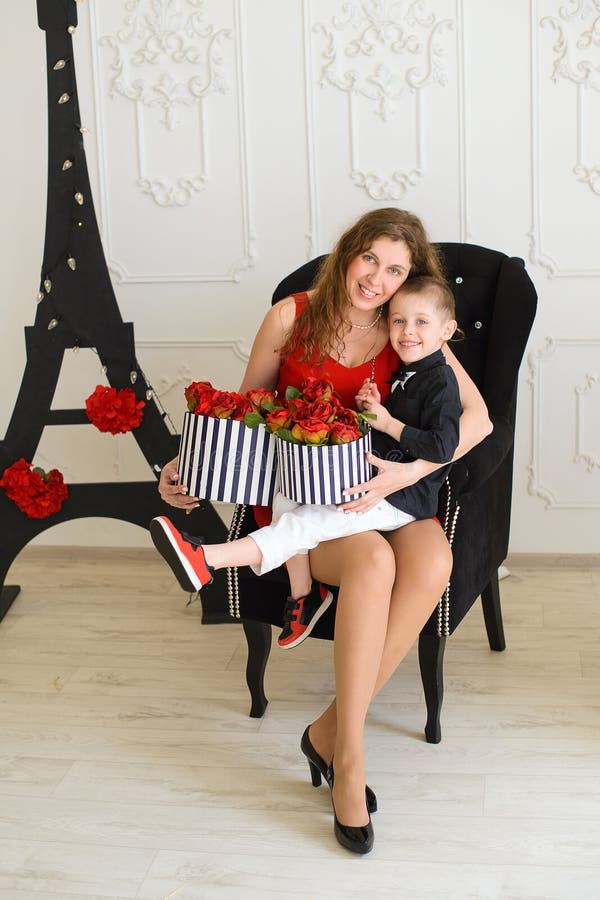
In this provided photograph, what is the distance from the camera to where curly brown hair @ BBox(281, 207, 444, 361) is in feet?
7.29

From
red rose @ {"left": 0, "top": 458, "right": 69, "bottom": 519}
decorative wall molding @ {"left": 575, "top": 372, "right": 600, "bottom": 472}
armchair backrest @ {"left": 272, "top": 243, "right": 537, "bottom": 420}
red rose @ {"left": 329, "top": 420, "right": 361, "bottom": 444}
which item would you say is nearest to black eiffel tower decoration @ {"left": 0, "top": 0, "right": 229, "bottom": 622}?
red rose @ {"left": 0, "top": 458, "right": 69, "bottom": 519}

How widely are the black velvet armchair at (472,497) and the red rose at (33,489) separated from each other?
79 centimetres

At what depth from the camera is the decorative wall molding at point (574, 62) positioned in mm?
2955

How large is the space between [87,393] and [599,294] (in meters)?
1.76

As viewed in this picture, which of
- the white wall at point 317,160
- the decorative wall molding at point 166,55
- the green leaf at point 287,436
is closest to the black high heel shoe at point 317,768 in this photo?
the green leaf at point 287,436

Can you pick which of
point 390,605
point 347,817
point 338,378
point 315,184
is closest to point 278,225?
point 315,184

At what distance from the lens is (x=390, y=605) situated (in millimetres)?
2104

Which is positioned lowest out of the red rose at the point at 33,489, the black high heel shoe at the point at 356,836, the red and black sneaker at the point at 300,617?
the black high heel shoe at the point at 356,836

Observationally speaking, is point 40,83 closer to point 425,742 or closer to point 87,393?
point 87,393

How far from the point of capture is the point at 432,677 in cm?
231

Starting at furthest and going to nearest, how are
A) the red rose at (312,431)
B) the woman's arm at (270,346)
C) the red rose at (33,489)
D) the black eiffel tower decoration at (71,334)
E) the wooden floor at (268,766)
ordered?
the red rose at (33,489), the black eiffel tower decoration at (71,334), the woman's arm at (270,346), the red rose at (312,431), the wooden floor at (268,766)

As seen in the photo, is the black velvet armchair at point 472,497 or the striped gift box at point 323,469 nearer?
the striped gift box at point 323,469

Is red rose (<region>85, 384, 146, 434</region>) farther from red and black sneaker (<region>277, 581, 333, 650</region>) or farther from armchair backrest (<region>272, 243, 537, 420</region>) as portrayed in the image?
red and black sneaker (<region>277, 581, 333, 650</region>)

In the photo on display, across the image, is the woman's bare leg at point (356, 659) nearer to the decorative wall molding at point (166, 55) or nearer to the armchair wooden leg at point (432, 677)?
the armchair wooden leg at point (432, 677)
